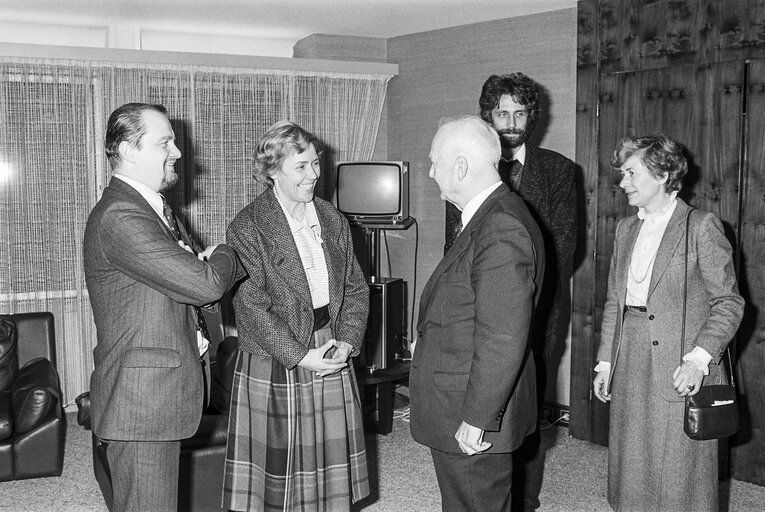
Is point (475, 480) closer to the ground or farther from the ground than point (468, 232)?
closer to the ground

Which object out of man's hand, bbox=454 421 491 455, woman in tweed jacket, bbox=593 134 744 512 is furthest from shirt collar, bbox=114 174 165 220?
woman in tweed jacket, bbox=593 134 744 512

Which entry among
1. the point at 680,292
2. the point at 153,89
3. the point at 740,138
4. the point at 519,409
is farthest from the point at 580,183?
the point at 153,89

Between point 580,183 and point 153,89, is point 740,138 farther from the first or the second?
point 153,89

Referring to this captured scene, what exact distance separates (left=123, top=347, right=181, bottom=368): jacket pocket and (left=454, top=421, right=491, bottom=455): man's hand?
2.69ft

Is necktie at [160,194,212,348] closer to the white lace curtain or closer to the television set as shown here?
the television set

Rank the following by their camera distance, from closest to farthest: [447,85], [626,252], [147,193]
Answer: [147,193] < [626,252] < [447,85]

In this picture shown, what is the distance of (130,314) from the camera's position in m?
2.19

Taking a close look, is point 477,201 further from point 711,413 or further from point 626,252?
point 711,413

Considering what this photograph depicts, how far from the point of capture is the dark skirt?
2.72 meters

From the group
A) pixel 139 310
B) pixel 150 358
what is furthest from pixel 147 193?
pixel 150 358

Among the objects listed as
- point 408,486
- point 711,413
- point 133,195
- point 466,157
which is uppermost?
point 466,157

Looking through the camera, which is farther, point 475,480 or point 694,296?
point 694,296

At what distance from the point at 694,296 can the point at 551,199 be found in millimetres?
807

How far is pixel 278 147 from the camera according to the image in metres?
2.82
